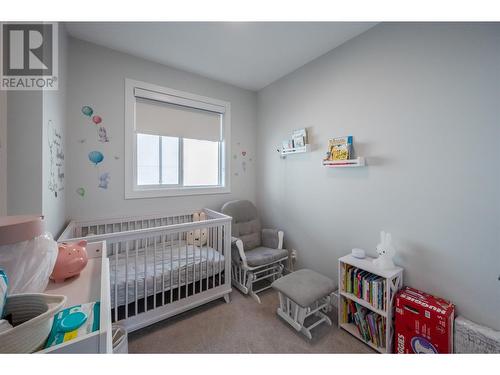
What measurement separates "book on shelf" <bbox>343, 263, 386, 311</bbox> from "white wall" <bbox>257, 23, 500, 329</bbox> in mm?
239

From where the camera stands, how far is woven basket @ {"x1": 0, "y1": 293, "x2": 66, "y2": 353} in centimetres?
46

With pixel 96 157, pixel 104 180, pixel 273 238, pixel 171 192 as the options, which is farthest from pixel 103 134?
pixel 273 238

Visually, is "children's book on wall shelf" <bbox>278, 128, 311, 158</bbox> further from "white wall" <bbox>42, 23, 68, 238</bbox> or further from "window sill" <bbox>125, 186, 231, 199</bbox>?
"white wall" <bbox>42, 23, 68, 238</bbox>

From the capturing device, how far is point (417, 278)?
148 cm

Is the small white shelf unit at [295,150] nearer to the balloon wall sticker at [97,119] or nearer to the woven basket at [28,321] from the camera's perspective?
the balloon wall sticker at [97,119]

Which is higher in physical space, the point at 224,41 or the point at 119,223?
the point at 224,41

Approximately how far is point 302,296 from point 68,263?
4.99ft

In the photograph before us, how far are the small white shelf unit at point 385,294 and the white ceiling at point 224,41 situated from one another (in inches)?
79.0

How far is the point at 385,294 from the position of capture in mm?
1446

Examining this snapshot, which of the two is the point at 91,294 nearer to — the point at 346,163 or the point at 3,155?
the point at 3,155

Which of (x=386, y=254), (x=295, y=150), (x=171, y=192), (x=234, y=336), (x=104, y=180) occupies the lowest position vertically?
(x=234, y=336)

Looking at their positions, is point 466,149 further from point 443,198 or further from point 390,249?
point 390,249

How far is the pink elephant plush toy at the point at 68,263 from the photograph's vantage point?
920mm

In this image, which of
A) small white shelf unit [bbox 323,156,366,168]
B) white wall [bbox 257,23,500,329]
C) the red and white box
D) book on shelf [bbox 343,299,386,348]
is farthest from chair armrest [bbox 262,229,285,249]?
the red and white box
